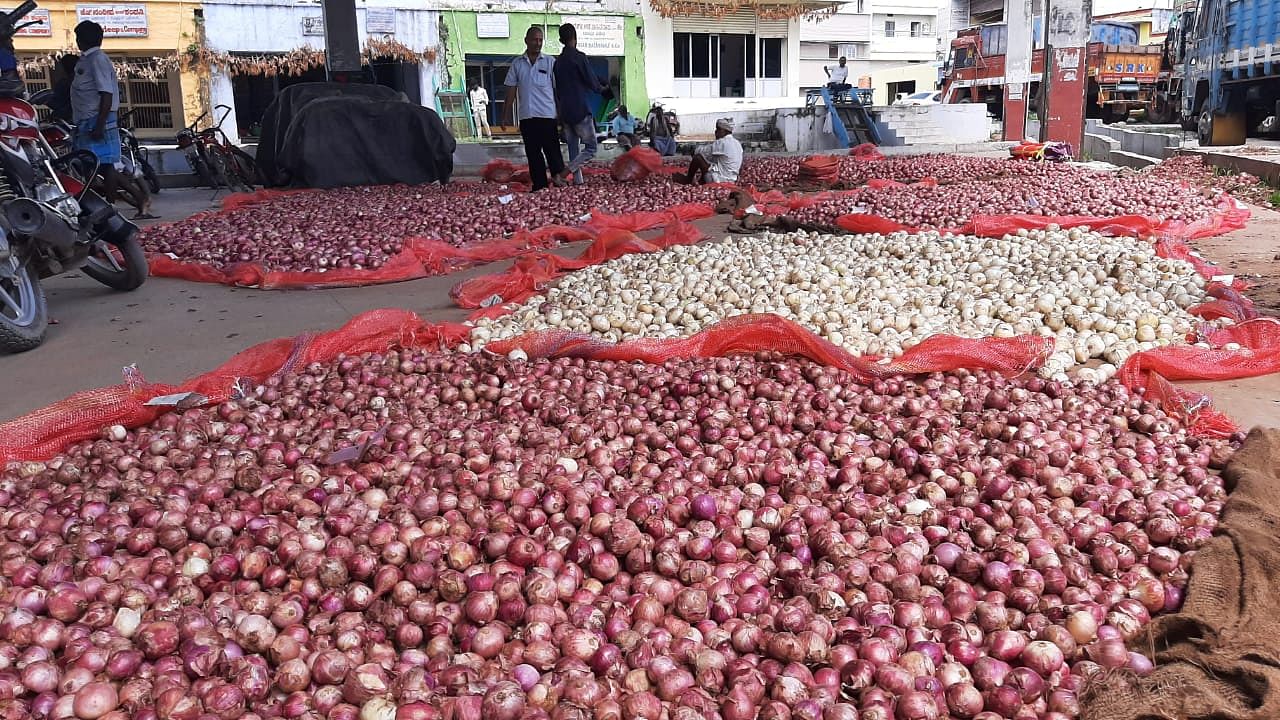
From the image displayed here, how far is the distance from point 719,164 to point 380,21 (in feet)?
45.9

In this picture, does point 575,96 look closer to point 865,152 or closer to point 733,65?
point 865,152

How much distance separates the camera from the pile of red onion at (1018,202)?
6665mm

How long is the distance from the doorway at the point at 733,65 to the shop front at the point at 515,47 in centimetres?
313

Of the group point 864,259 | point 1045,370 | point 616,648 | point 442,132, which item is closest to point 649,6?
point 442,132

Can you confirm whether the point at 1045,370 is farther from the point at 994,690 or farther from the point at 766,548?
the point at 994,690

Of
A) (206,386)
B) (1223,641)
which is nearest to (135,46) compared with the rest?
(206,386)

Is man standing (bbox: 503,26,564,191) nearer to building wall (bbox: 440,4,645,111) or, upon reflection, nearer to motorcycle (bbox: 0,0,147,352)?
motorcycle (bbox: 0,0,147,352)

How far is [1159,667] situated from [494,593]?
1275 mm

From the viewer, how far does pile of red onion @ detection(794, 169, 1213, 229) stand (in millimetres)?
6665

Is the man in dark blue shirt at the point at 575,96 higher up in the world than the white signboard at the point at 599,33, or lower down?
lower down

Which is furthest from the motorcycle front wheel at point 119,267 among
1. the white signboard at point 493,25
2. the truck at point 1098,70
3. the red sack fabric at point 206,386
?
the truck at point 1098,70

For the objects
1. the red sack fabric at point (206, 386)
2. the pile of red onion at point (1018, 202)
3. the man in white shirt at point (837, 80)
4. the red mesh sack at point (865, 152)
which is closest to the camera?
the red sack fabric at point (206, 386)

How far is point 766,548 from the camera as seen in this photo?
2023mm

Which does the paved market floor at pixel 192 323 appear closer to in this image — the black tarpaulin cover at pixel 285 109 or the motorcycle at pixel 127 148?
the motorcycle at pixel 127 148
